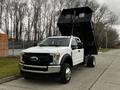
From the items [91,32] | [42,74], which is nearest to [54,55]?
[42,74]

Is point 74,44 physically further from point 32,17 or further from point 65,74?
point 32,17

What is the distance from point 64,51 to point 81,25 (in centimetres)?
416

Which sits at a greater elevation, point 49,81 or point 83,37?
point 83,37

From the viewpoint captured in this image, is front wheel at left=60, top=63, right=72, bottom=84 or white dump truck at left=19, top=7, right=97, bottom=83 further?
front wheel at left=60, top=63, right=72, bottom=84

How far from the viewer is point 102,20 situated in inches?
2603

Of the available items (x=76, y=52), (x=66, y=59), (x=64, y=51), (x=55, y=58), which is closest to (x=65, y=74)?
(x=66, y=59)

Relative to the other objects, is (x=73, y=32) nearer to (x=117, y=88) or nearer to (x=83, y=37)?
(x=83, y=37)

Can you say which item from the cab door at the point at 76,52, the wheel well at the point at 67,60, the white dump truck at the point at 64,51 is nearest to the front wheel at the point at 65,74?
the white dump truck at the point at 64,51

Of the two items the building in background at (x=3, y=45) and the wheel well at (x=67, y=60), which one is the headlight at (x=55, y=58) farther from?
the building in background at (x=3, y=45)

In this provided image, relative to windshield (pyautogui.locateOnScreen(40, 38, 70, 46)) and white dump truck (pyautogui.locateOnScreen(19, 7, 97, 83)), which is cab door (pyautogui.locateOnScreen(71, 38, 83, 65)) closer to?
white dump truck (pyautogui.locateOnScreen(19, 7, 97, 83))

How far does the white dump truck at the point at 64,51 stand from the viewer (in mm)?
7137

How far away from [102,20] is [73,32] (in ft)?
185

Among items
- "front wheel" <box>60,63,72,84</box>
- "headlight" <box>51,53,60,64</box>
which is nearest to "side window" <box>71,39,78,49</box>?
"front wheel" <box>60,63,72,84</box>

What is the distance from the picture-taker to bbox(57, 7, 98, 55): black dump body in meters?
11.5
